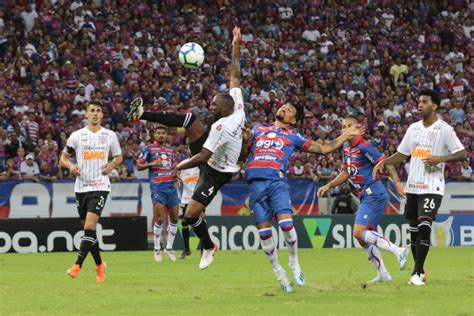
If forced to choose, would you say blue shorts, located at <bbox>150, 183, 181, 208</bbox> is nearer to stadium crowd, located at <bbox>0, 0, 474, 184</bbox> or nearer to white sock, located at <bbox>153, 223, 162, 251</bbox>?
white sock, located at <bbox>153, 223, 162, 251</bbox>

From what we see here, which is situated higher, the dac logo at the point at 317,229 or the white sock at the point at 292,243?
the white sock at the point at 292,243

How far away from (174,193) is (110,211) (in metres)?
4.92

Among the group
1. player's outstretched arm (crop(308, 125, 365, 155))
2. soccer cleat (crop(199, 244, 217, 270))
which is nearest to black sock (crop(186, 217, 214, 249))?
soccer cleat (crop(199, 244, 217, 270))

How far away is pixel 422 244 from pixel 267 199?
2.40 meters

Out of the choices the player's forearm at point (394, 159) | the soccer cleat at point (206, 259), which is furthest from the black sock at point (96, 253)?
the player's forearm at point (394, 159)

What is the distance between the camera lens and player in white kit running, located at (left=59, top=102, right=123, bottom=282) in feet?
53.8

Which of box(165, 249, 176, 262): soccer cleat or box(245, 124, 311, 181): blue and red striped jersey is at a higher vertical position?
box(245, 124, 311, 181): blue and red striped jersey

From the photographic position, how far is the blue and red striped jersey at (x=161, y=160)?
75.5 ft

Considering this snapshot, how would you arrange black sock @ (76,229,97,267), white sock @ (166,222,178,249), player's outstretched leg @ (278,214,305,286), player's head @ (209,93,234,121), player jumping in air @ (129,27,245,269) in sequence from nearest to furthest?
1. player's outstretched leg @ (278,214,305,286)
2. player jumping in air @ (129,27,245,269)
3. player's head @ (209,93,234,121)
4. black sock @ (76,229,97,267)
5. white sock @ (166,222,178,249)

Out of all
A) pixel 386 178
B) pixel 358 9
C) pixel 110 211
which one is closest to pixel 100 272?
pixel 110 211

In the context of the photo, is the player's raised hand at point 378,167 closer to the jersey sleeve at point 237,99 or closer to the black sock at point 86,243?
the jersey sleeve at point 237,99

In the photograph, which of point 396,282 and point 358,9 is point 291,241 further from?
point 358,9

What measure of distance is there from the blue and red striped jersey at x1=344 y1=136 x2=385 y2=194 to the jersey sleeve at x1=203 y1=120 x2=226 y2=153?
242 cm

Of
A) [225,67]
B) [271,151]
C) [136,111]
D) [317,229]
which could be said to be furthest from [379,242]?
[225,67]
